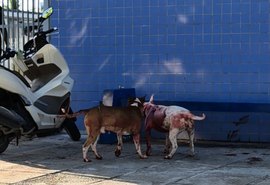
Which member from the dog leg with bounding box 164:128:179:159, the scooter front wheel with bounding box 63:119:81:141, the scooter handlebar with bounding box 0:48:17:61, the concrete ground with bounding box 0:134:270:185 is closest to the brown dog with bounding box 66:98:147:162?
the concrete ground with bounding box 0:134:270:185

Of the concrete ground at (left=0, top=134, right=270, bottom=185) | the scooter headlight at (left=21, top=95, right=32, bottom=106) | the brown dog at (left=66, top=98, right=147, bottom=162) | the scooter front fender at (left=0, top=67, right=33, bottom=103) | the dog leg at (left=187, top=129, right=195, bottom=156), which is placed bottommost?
the concrete ground at (left=0, top=134, right=270, bottom=185)

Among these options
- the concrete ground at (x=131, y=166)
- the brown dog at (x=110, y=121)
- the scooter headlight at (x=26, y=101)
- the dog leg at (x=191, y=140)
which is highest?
the scooter headlight at (x=26, y=101)

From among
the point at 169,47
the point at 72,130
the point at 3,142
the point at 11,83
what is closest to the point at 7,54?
the point at 11,83

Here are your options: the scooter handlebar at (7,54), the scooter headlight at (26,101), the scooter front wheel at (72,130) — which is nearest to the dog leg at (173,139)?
the scooter headlight at (26,101)

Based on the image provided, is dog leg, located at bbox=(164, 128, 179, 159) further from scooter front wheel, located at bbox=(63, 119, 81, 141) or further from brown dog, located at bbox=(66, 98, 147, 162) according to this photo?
scooter front wheel, located at bbox=(63, 119, 81, 141)

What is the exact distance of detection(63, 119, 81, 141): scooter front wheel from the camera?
9625mm

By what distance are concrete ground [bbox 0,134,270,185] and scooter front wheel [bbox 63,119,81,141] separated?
39 centimetres

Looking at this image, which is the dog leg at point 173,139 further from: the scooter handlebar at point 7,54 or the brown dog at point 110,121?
the scooter handlebar at point 7,54

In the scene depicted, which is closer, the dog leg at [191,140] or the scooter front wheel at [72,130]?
the dog leg at [191,140]

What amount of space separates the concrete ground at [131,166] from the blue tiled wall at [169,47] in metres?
1.17

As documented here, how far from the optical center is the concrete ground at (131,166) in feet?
21.4

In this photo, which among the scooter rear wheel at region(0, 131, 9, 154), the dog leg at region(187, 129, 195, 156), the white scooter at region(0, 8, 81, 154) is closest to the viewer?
the white scooter at region(0, 8, 81, 154)

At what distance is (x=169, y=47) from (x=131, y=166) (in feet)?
10.1

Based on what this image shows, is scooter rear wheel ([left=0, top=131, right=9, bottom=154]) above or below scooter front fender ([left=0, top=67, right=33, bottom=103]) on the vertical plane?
below
